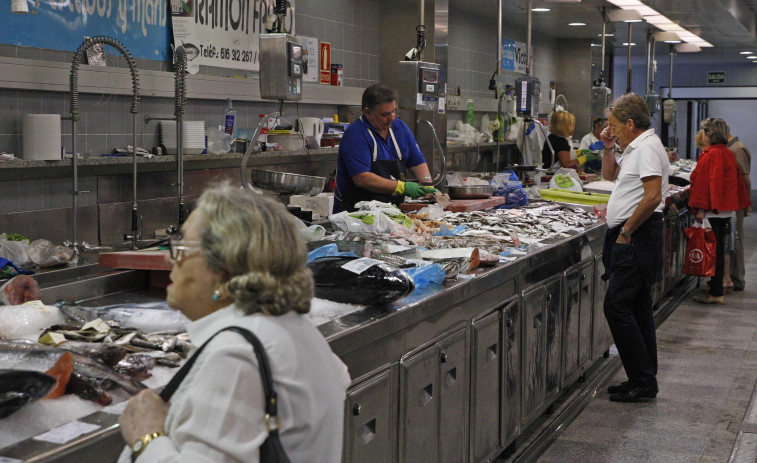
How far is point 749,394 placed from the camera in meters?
5.52

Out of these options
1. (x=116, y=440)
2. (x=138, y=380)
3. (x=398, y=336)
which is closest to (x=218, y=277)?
(x=116, y=440)

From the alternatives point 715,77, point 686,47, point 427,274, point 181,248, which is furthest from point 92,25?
point 715,77

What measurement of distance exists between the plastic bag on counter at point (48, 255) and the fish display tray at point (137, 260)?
0.57 meters

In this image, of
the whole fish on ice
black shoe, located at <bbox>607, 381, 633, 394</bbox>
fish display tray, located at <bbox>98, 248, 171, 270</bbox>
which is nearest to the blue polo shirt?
black shoe, located at <bbox>607, 381, 633, 394</bbox>

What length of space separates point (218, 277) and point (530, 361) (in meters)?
3.16

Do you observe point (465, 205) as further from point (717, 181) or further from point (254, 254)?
point (254, 254)

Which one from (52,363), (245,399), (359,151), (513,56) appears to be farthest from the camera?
(513,56)

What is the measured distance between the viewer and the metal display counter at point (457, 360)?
8.93 feet

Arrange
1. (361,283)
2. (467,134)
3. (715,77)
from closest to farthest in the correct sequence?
(361,283)
(467,134)
(715,77)

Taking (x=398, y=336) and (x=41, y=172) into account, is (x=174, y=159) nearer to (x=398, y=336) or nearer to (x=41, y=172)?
(x=41, y=172)

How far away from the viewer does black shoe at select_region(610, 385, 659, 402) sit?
5277 millimetres

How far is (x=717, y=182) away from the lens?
8.20m

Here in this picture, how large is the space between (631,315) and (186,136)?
293cm

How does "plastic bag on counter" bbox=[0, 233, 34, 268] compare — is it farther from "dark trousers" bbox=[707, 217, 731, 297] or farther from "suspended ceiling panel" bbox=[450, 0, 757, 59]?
"dark trousers" bbox=[707, 217, 731, 297]
